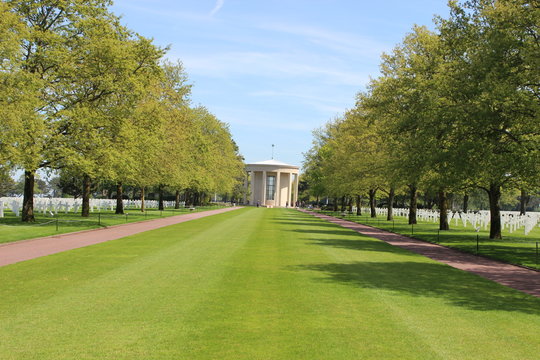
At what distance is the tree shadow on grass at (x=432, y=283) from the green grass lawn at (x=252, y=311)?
1.4 inches

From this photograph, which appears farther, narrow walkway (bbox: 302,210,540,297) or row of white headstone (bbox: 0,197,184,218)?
row of white headstone (bbox: 0,197,184,218)

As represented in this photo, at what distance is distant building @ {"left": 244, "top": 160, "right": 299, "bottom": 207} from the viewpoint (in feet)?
423

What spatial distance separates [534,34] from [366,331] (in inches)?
671

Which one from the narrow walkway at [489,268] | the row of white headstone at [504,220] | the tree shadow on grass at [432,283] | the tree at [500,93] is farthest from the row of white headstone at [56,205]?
the row of white headstone at [504,220]

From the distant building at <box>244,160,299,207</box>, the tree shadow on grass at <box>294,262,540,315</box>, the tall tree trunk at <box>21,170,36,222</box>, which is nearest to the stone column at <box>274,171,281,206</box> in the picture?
the distant building at <box>244,160,299,207</box>

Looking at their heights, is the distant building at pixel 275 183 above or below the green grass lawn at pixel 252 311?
above

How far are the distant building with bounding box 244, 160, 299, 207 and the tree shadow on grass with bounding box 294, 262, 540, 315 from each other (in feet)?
364

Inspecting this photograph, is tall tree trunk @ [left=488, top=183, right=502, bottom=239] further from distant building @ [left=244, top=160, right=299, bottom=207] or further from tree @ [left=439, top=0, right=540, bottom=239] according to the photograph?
distant building @ [left=244, top=160, right=299, bottom=207]

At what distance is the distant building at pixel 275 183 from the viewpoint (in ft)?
423

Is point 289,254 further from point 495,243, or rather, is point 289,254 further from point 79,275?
point 495,243

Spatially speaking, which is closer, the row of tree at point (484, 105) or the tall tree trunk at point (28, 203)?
the row of tree at point (484, 105)

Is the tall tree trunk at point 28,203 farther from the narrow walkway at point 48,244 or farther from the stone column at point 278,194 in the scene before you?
the stone column at point 278,194

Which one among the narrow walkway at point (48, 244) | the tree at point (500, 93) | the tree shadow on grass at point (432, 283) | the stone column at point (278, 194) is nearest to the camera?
the tree shadow on grass at point (432, 283)

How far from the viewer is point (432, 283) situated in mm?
13281
